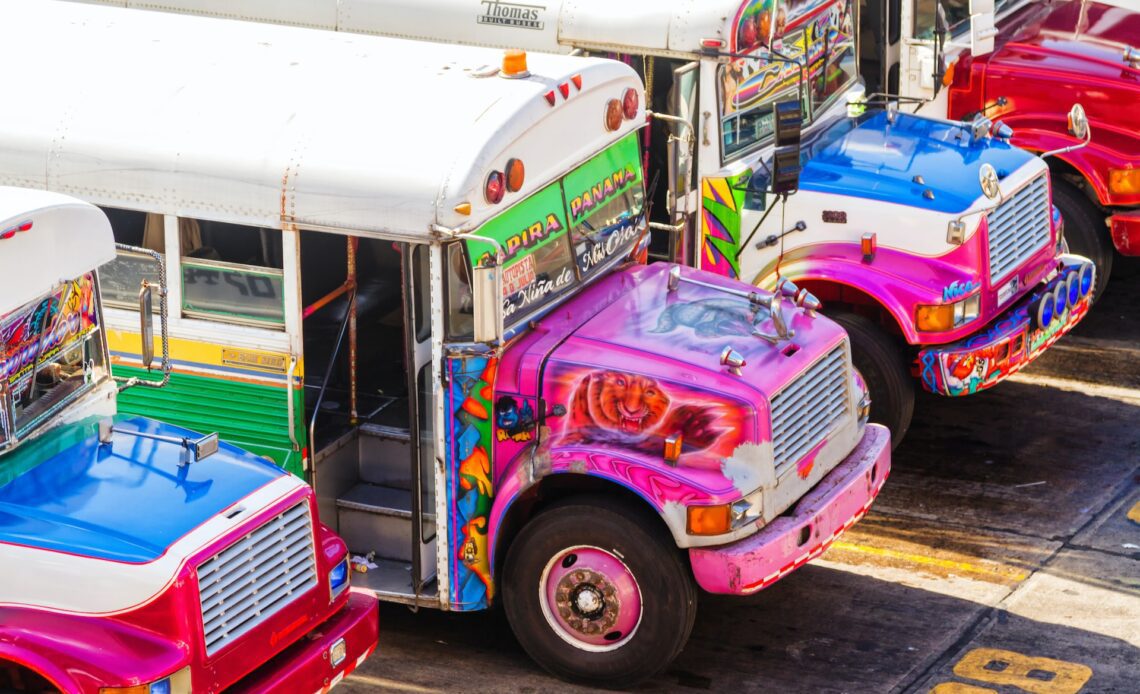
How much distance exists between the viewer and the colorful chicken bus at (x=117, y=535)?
622 cm

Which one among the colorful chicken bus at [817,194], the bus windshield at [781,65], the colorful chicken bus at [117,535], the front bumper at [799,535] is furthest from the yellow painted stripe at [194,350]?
the bus windshield at [781,65]

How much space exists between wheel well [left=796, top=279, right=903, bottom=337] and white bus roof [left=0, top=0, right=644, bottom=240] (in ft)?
6.41

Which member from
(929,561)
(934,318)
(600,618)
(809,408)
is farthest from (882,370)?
(600,618)

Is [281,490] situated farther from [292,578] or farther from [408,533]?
[408,533]

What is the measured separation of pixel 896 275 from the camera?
9742 mm

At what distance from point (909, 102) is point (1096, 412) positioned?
2292mm

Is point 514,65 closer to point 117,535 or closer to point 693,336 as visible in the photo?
point 693,336

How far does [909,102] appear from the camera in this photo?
444 inches

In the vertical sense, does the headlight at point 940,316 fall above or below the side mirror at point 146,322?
below

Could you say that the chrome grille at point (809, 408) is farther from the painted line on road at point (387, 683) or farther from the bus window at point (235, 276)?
the bus window at point (235, 276)

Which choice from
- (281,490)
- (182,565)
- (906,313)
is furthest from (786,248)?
(182,565)

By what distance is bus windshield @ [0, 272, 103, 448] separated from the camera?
6828 mm

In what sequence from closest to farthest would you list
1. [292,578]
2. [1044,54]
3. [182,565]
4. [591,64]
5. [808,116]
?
[182,565]
[292,578]
[591,64]
[808,116]
[1044,54]

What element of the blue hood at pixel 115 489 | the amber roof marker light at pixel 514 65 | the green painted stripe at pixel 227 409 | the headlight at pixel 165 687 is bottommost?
the headlight at pixel 165 687
